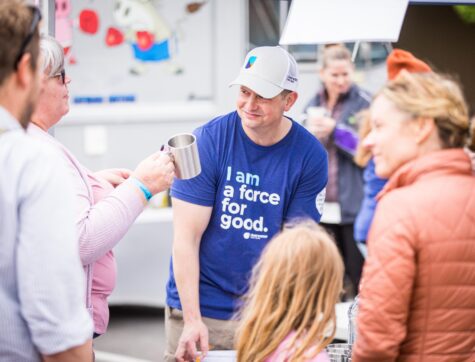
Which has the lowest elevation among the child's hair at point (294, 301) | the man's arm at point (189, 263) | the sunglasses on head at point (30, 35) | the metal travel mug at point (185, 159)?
the man's arm at point (189, 263)

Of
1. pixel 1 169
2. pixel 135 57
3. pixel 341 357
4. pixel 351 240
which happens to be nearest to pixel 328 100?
pixel 351 240

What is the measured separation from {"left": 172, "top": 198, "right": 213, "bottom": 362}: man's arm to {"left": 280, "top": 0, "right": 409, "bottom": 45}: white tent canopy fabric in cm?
71

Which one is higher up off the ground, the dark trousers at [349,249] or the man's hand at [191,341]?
A: the man's hand at [191,341]

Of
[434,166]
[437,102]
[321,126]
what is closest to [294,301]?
[434,166]

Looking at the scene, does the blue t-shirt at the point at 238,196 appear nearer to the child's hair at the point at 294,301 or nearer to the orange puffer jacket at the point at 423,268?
the child's hair at the point at 294,301

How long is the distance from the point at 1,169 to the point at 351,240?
4159mm

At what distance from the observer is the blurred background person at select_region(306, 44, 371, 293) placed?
17.7 ft

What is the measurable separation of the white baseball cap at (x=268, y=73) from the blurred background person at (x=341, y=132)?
2.31 metres

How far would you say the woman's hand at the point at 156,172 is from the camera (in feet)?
7.66

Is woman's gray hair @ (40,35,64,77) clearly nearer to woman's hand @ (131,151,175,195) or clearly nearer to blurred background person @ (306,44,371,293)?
woman's hand @ (131,151,175,195)

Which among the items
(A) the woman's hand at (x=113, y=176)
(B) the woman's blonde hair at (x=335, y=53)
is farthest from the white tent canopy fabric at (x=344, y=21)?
(B) the woman's blonde hair at (x=335, y=53)

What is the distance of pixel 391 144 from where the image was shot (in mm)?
2189

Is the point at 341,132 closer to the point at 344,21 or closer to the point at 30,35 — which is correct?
the point at 344,21

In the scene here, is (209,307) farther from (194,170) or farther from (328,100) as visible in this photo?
(328,100)
